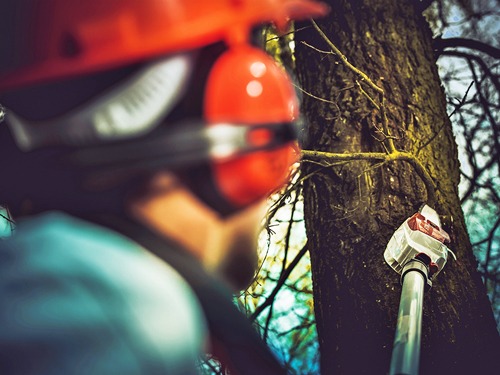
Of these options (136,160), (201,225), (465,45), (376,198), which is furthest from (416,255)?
(465,45)

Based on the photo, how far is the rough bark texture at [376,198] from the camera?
1.77m

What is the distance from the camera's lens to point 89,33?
2.53 feet

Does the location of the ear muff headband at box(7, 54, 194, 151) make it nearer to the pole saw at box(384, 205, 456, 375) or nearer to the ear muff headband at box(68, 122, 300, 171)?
the ear muff headband at box(68, 122, 300, 171)

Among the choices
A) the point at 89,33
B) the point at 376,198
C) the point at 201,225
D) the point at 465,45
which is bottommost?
the point at 201,225

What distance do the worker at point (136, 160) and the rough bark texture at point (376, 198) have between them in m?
1.00

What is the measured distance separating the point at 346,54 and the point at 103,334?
60.9 inches

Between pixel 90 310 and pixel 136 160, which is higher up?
pixel 136 160

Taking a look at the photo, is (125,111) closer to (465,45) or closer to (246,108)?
(246,108)

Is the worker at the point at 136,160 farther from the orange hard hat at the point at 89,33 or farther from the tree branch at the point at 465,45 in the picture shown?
the tree branch at the point at 465,45

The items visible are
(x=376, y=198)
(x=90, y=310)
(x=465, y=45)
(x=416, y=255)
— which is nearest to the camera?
(x=90, y=310)

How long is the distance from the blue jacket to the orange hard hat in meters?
0.23

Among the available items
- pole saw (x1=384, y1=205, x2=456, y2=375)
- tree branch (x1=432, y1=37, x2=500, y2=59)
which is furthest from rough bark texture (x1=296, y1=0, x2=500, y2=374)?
tree branch (x1=432, y1=37, x2=500, y2=59)

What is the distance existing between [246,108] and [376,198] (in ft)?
3.72

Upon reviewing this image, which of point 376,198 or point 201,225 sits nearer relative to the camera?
point 201,225
